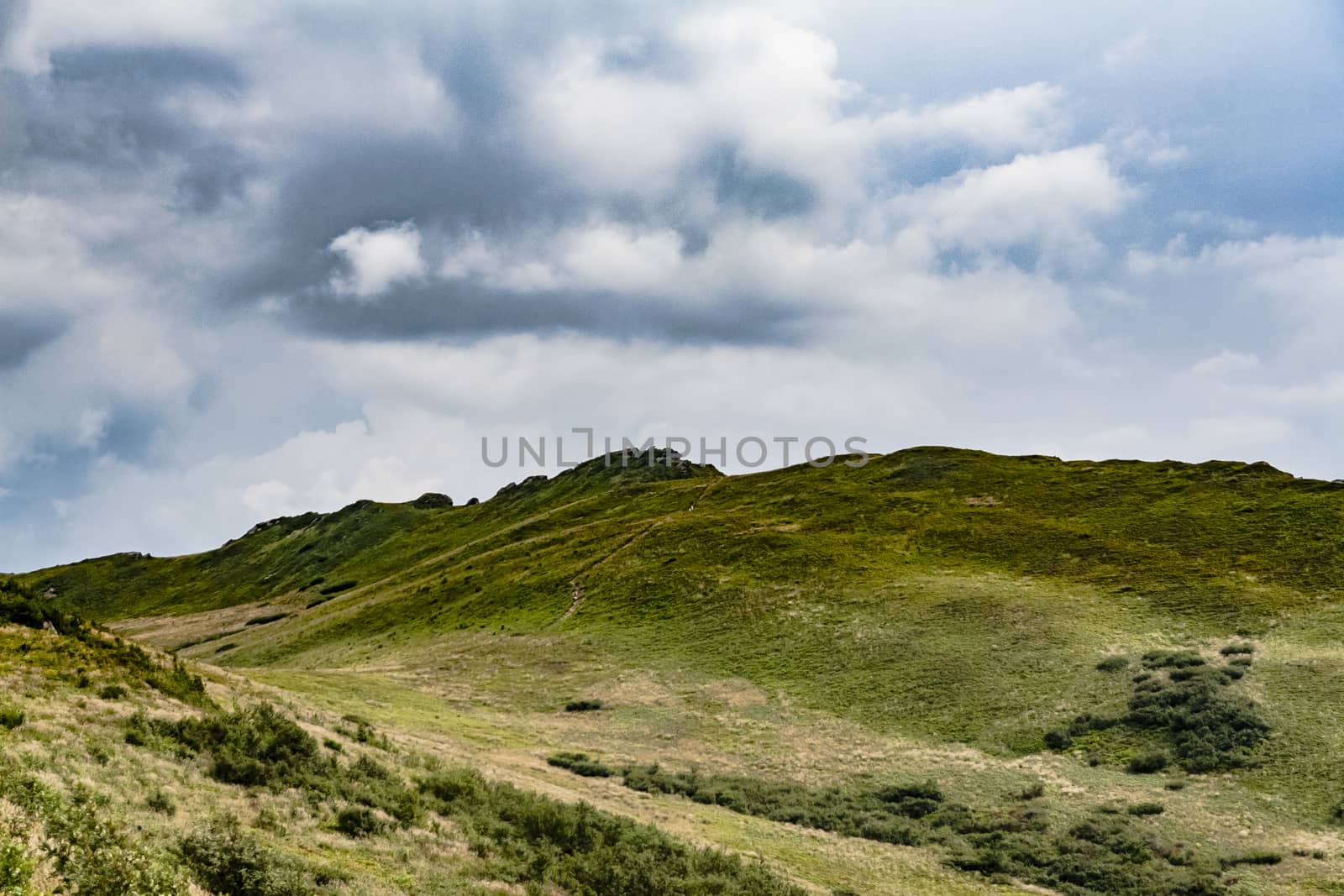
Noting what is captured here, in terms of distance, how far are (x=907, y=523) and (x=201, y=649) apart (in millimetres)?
85065

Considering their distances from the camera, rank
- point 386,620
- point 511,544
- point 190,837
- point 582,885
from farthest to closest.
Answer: point 511,544
point 386,620
point 582,885
point 190,837

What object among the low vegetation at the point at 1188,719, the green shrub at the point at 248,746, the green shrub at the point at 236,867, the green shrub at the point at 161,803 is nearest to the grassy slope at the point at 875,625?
the low vegetation at the point at 1188,719

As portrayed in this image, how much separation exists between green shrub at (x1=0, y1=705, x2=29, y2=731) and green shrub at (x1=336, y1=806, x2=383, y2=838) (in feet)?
23.4

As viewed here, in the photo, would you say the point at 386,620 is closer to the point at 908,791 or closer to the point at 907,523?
the point at 907,523

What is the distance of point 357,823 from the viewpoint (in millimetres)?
19828

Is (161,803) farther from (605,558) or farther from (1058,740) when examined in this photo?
(605,558)

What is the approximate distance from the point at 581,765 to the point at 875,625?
30978mm

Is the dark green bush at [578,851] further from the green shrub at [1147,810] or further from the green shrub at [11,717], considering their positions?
the green shrub at [1147,810]

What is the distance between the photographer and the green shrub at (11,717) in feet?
57.4

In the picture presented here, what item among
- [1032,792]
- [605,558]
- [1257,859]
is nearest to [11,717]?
[1032,792]

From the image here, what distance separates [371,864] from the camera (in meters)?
17.5

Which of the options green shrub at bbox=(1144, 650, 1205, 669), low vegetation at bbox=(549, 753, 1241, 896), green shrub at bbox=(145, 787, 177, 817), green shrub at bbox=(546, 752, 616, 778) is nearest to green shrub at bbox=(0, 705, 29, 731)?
green shrub at bbox=(145, 787, 177, 817)

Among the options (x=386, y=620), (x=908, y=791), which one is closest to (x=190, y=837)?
(x=908, y=791)

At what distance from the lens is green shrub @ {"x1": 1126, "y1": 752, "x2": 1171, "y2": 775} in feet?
130
